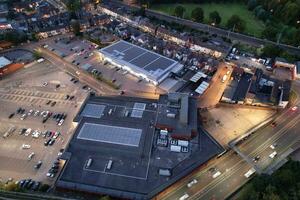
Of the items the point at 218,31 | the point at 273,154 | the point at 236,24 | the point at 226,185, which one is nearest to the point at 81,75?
the point at 226,185

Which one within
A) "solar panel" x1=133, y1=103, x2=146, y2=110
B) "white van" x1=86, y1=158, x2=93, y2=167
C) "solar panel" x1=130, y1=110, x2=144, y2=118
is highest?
Result: "solar panel" x1=133, y1=103, x2=146, y2=110

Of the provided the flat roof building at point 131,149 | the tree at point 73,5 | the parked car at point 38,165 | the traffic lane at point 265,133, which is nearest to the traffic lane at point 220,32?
the tree at point 73,5

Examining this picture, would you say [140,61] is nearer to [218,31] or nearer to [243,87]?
Result: [243,87]

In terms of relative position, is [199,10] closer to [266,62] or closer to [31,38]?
[266,62]

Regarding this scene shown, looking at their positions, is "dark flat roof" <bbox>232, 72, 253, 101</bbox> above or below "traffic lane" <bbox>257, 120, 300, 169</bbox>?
above

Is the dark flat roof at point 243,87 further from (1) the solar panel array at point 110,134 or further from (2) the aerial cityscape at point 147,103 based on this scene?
(1) the solar panel array at point 110,134

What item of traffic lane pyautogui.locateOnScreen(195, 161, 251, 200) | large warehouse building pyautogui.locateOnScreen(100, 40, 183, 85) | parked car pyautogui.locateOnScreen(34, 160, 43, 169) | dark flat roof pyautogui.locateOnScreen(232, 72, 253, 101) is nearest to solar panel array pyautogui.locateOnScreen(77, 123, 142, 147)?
parked car pyautogui.locateOnScreen(34, 160, 43, 169)

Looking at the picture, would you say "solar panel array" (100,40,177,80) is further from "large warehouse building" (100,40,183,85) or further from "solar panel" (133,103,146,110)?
"solar panel" (133,103,146,110)
